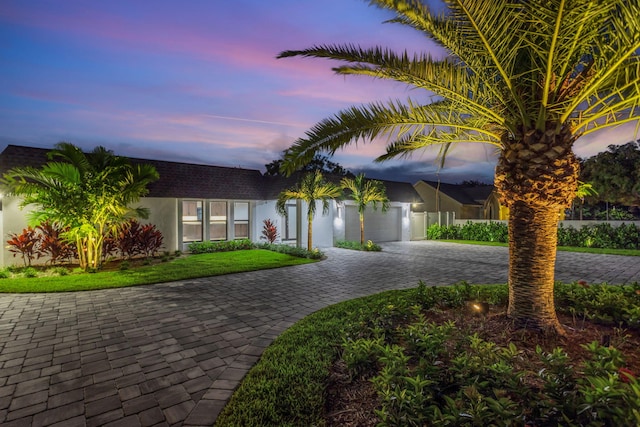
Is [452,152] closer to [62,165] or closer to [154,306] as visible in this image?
[154,306]

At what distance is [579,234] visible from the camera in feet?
53.2

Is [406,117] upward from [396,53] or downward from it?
downward

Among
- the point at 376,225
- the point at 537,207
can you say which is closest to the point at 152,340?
the point at 537,207

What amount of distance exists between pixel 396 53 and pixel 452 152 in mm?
2827

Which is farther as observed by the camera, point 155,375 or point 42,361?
point 42,361

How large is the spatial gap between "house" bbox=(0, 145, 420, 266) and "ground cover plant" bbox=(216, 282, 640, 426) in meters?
10.7

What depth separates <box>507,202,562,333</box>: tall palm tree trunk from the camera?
12.9 ft

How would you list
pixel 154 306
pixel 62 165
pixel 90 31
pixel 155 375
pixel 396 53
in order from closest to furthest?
pixel 155 375
pixel 396 53
pixel 154 306
pixel 90 31
pixel 62 165

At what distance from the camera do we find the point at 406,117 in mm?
4727

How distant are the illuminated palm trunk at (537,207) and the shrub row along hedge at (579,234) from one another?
1574 cm

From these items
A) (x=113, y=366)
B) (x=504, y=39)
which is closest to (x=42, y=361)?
(x=113, y=366)

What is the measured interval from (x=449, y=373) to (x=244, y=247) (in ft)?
41.3

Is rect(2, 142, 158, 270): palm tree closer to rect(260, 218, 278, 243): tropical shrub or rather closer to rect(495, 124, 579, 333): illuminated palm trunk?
rect(260, 218, 278, 243): tropical shrub

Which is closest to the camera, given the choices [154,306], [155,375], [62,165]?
[155,375]
